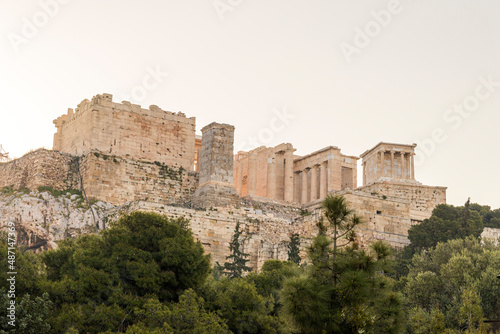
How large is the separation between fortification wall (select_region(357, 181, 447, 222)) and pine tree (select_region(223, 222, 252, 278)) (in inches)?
426

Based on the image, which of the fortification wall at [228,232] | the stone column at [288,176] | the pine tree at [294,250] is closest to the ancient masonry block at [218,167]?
the fortification wall at [228,232]

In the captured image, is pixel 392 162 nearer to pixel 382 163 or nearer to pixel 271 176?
pixel 382 163

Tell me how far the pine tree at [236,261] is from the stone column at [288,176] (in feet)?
32.2

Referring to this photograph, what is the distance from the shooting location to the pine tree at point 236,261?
2984 cm

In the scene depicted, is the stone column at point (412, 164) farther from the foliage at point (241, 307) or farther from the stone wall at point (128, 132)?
the foliage at point (241, 307)

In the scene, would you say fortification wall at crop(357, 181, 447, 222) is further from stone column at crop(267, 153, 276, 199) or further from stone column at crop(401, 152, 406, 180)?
stone column at crop(267, 153, 276, 199)

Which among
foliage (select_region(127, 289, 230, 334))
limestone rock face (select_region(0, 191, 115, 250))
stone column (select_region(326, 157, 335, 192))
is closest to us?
foliage (select_region(127, 289, 230, 334))

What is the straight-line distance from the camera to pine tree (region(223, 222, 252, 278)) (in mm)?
29844

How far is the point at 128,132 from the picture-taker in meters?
35.9

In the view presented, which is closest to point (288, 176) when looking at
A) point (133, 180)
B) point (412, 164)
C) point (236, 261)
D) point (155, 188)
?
point (412, 164)

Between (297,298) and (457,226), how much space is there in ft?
69.7

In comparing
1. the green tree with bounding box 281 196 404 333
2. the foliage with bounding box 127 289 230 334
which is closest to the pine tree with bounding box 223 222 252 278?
the foliage with bounding box 127 289 230 334

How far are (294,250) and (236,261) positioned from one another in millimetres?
2503

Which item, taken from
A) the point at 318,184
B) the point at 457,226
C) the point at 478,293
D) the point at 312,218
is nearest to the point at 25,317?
the point at 478,293
